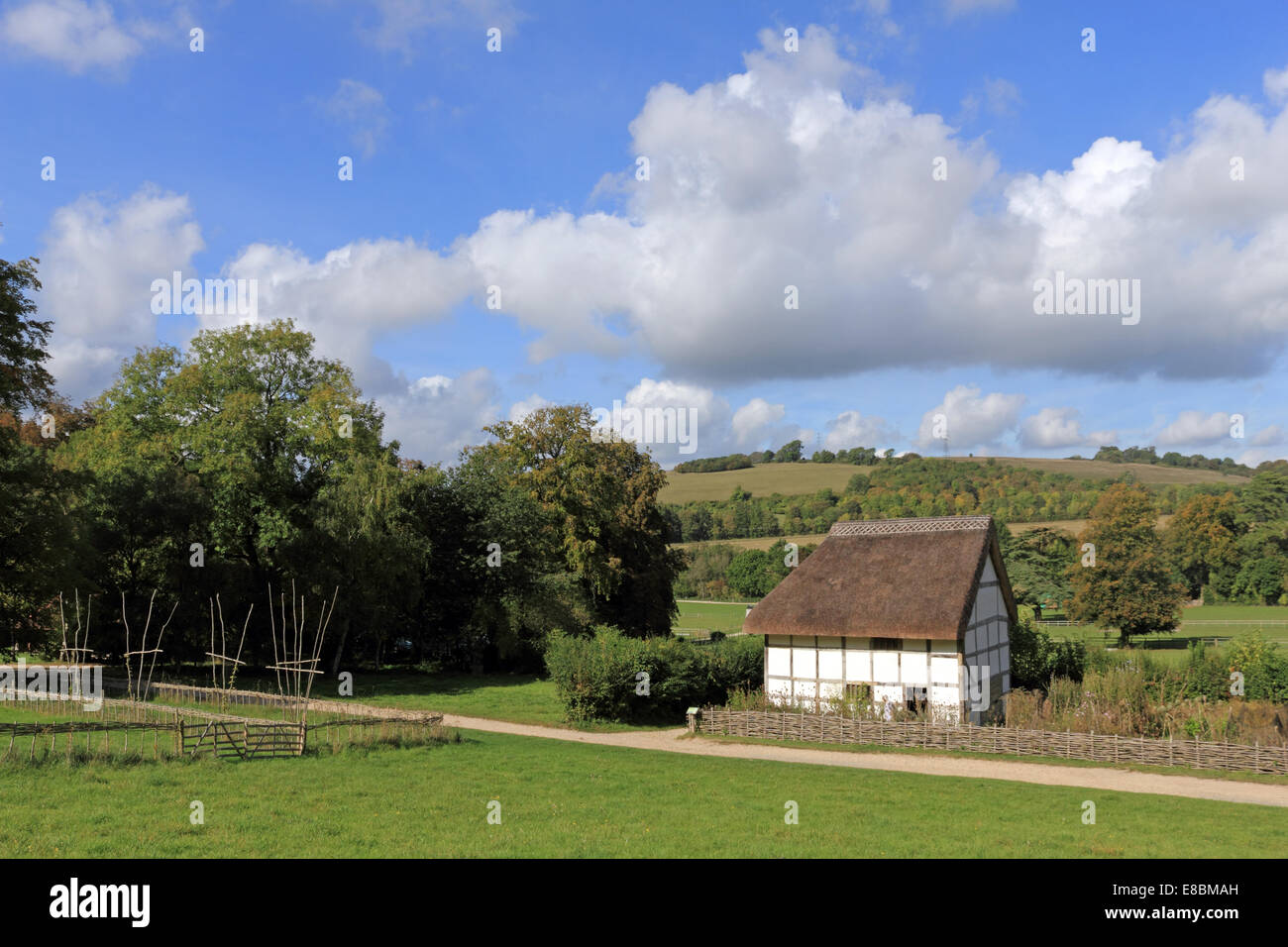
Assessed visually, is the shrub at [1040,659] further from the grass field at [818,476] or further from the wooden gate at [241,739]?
the grass field at [818,476]

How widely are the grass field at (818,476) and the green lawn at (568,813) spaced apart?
95.8 metres

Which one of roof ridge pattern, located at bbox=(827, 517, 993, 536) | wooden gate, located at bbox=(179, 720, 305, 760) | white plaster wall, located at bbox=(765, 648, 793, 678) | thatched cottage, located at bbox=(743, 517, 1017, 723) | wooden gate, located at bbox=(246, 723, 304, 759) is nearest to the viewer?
wooden gate, located at bbox=(179, 720, 305, 760)

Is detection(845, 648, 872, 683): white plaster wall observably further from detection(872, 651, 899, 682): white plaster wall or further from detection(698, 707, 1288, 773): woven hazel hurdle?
detection(698, 707, 1288, 773): woven hazel hurdle

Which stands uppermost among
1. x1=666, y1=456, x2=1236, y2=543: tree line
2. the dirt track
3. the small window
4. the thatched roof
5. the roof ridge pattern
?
x1=666, y1=456, x2=1236, y2=543: tree line

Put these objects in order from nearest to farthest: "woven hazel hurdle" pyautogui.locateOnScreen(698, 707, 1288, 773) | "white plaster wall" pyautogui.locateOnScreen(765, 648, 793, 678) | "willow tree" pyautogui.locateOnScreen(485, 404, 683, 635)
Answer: "woven hazel hurdle" pyautogui.locateOnScreen(698, 707, 1288, 773) < "white plaster wall" pyautogui.locateOnScreen(765, 648, 793, 678) < "willow tree" pyautogui.locateOnScreen(485, 404, 683, 635)

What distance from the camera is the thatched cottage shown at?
24750 millimetres

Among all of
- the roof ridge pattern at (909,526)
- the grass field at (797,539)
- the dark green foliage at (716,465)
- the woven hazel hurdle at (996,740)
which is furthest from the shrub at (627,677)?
the dark green foliage at (716,465)

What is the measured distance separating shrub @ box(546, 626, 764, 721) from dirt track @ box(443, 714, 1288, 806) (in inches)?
48.2

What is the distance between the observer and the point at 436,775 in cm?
1603

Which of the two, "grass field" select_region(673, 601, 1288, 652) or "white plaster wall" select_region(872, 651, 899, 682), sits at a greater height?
"white plaster wall" select_region(872, 651, 899, 682)

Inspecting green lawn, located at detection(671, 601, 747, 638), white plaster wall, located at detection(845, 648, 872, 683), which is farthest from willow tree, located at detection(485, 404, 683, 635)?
white plaster wall, located at detection(845, 648, 872, 683)

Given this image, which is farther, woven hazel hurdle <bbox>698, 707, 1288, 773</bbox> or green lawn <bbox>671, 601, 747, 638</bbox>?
green lawn <bbox>671, 601, 747, 638</bbox>

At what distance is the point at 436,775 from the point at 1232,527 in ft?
290
